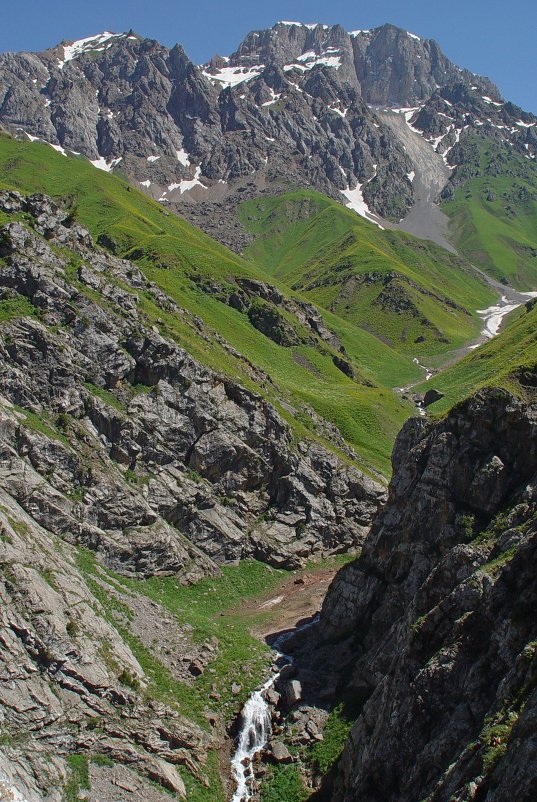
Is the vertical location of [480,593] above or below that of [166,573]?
A: above

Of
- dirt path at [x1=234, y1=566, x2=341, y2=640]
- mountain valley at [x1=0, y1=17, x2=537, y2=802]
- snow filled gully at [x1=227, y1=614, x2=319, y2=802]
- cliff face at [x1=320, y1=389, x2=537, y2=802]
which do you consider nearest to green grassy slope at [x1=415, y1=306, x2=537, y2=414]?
mountain valley at [x1=0, y1=17, x2=537, y2=802]

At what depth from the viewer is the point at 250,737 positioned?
36.1 metres

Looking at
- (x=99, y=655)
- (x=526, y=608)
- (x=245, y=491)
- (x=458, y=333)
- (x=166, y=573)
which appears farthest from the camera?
(x=458, y=333)

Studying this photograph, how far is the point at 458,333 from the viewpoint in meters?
199

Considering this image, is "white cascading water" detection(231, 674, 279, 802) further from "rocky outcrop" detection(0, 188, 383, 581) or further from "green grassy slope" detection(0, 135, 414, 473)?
"green grassy slope" detection(0, 135, 414, 473)

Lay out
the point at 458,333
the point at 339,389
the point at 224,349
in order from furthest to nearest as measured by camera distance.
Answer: the point at 458,333, the point at 339,389, the point at 224,349

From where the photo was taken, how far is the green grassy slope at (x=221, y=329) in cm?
7981

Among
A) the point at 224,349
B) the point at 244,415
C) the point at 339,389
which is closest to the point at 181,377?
the point at 244,415

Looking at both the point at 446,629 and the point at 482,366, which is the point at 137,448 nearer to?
the point at 446,629

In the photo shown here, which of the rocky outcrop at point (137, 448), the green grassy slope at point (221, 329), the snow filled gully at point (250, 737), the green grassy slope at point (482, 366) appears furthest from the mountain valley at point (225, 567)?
the green grassy slope at point (482, 366)

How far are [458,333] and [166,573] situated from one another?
167 meters

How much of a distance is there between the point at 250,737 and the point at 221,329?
245 feet

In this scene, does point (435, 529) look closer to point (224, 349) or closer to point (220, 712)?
point (220, 712)

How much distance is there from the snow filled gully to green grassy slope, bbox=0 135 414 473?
35.8m
